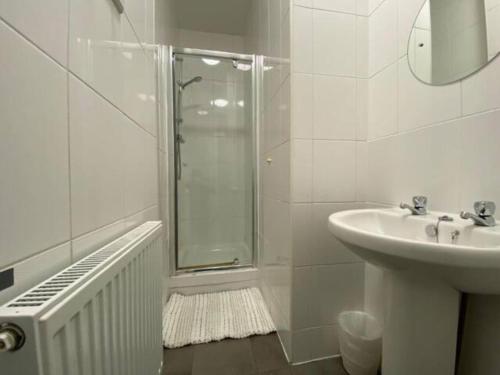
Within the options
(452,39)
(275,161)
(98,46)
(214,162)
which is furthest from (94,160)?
(214,162)

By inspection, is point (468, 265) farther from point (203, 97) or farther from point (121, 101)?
point (203, 97)

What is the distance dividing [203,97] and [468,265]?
6.93ft

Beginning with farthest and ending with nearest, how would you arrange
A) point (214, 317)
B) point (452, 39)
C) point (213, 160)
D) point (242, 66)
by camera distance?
1. point (213, 160)
2. point (242, 66)
3. point (214, 317)
4. point (452, 39)

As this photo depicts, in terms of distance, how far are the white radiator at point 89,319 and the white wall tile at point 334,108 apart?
33.4 inches

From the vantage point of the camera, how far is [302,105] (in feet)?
3.31

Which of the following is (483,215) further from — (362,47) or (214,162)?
(214,162)

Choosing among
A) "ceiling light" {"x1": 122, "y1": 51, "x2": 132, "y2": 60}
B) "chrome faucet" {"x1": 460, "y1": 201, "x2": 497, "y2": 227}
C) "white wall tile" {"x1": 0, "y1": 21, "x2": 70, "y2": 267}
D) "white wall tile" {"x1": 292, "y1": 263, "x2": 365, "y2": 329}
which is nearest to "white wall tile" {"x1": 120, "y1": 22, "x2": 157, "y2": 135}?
"ceiling light" {"x1": 122, "y1": 51, "x2": 132, "y2": 60}

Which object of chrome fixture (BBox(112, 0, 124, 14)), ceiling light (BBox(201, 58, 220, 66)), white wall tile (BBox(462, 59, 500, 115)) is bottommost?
white wall tile (BBox(462, 59, 500, 115))

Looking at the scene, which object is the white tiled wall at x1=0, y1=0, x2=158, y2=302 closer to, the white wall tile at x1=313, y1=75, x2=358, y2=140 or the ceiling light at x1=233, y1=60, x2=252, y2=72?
the white wall tile at x1=313, y1=75, x2=358, y2=140

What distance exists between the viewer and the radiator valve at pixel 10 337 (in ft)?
0.81

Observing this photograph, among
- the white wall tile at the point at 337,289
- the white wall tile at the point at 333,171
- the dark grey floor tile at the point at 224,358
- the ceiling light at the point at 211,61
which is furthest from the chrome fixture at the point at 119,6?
the dark grey floor tile at the point at 224,358

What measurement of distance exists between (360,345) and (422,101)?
1009 millimetres

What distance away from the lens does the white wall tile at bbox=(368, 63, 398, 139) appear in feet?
3.16

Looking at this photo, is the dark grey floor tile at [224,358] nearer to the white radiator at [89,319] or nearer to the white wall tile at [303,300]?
the white wall tile at [303,300]
